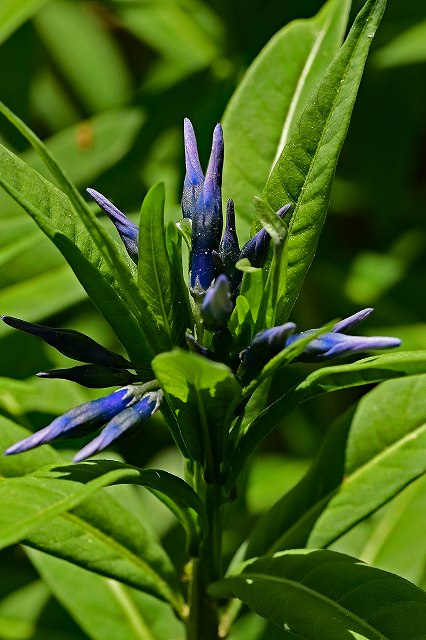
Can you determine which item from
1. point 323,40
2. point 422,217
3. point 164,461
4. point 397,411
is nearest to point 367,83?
point 422,217

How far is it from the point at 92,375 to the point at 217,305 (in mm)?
235

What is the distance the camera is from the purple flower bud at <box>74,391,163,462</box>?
122 cm

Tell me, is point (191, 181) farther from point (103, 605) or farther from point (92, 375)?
point (103, 605)

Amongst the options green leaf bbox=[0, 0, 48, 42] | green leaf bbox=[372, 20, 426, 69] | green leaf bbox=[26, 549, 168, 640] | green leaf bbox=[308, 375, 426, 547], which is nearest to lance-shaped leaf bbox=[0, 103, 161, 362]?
green leaf bbox=[308, 375, 426, 547]

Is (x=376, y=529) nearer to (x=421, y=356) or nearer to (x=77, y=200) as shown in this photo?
(x=421, y=356)

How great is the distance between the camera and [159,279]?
1354mm

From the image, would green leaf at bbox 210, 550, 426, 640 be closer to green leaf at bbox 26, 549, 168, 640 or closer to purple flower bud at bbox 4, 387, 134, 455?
purple flower bud at bbox 4, 387, 134, 455

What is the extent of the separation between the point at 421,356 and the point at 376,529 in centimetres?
122

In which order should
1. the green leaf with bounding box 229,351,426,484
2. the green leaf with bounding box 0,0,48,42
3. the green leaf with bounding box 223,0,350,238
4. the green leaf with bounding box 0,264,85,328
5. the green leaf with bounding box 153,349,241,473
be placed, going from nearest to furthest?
the green leaf with bounding box 153,349,241,473, the green leaf with bounding box 229,351,426,484, the green leaf with bounding box 223,0,350,238, the green leaf with bounding box 0,264,85,328, the green leaf with bounding box 0,0,48,42

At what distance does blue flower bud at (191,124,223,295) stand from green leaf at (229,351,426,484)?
21 cm

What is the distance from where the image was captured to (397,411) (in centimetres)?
179

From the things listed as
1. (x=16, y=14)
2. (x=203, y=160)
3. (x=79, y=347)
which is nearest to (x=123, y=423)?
(x=79, y=347)

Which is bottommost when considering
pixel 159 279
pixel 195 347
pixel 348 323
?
pixel 348 323

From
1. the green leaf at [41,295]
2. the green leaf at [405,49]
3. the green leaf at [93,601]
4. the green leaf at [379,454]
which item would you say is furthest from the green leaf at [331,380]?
the green leaf at [405,49]
